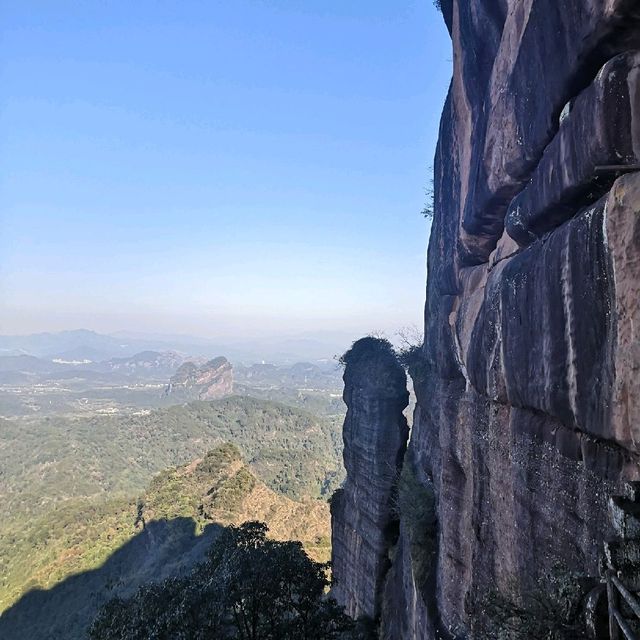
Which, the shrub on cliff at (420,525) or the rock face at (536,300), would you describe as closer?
the rock face at (536,300)

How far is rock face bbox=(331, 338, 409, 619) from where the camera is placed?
21.5 m

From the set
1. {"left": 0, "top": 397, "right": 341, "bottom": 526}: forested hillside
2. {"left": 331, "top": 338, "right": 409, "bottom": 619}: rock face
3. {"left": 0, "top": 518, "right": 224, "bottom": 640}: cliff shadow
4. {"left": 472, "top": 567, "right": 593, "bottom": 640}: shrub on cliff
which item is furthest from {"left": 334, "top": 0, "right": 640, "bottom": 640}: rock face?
{"left": 0, "top": 397, "right": 341, "bottom": 526}: forested hillside

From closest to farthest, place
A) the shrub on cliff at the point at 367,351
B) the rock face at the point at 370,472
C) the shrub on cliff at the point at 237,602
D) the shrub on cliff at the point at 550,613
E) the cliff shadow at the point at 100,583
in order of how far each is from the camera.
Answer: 1. the shrub on cliff at the point at 550,613
2. the shrub on cliff at the point at 237,602
3. the rock face at the point at 370,472
4. the shrub on cliff at the point at 367,351
5. the cliff shadow at the point at 100,583

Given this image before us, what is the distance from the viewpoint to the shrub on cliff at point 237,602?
461 inches

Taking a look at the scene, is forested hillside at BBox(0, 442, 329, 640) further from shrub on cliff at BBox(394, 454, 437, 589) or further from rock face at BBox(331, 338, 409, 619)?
shrub on cliff at BBox(394, 454, 437, 589)

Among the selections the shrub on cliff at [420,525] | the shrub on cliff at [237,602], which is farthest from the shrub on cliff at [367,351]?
the shrub on cliff at [237,602]

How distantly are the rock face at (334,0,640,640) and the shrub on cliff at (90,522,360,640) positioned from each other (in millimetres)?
3445

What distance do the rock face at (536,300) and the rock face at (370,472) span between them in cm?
663

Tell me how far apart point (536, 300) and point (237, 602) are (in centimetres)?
1124

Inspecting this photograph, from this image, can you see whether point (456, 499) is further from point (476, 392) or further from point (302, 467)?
point (302, 467)

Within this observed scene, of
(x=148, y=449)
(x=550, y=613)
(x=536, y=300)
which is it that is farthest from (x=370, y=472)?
(x=148, y=449)

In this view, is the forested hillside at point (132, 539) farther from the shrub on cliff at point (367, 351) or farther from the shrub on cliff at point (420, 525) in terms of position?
the shrub on cliff at point (420, 525)

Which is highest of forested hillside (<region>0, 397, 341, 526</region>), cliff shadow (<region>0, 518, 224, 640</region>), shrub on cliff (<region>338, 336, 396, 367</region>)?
shrub on cliff (<region>338, 336, 396, 367</region>)

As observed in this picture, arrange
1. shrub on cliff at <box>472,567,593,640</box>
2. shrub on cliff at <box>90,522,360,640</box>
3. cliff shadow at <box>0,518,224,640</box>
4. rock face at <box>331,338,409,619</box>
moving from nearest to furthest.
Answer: shrub on cliff at <box>472,567,593,640</box> < shrub on cliff at <box>90,522,360,640</box> < rock face at <box>331,338,409,619</box> < cliff shadow at <box>0,518,224,640</box>
